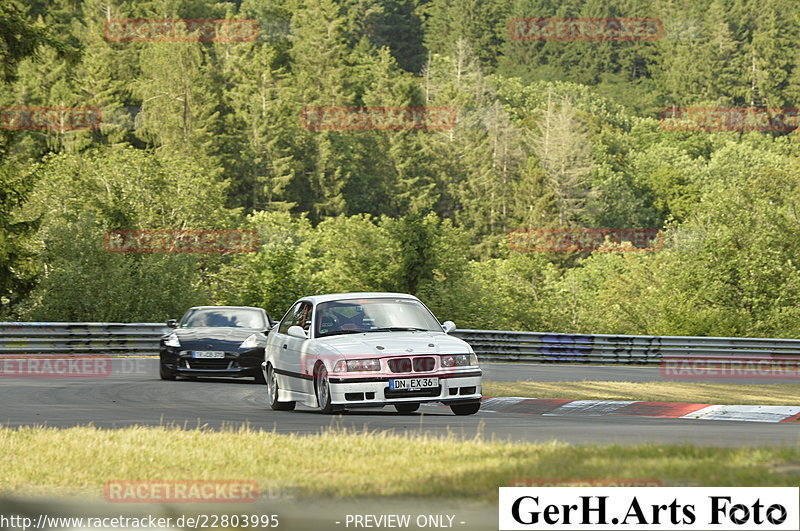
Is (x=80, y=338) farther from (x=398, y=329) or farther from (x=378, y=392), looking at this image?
(x=378, y=392)

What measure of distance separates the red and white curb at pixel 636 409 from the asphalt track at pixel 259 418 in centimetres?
82

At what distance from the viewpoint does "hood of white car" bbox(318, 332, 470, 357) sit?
596 inches

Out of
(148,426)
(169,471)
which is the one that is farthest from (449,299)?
(169,471)

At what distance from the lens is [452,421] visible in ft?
47.9

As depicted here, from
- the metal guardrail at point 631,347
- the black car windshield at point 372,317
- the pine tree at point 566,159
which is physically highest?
the pine tree at point 566,159

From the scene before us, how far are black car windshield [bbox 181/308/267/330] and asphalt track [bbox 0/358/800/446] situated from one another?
3.38 ft

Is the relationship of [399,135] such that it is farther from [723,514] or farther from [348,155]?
[723,514]

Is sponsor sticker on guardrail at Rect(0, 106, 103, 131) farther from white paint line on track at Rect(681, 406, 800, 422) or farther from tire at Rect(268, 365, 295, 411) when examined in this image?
white paint line on track at Rect(681, 406, 800, 422)

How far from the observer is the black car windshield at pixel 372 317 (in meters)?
16.1

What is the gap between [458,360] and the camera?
15.4 meters

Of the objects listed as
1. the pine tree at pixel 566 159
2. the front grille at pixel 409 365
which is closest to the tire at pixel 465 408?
the front grille at pixel 409 365

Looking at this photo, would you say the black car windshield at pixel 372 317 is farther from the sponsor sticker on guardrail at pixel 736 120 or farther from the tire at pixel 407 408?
the sponsor sticker on guardrail at pixel 736 120

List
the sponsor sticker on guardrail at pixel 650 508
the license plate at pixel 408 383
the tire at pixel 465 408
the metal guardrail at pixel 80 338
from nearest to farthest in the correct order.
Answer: the sponsor sticker on guardrail at pixel 650 508
the license plate at pixel 408 383
the tire at pixel 465 408
the metal guardrail at pixel 80 338

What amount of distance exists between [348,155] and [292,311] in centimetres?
9633
